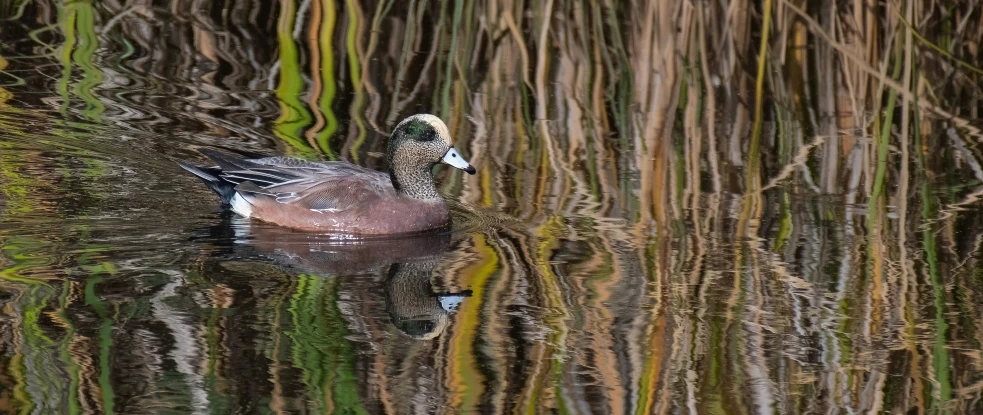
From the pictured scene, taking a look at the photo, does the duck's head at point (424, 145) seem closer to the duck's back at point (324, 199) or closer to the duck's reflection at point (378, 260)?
the duck's back at point (324, 199)

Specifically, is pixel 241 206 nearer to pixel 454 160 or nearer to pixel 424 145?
pixel 424 145

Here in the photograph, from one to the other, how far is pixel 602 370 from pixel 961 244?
6.91 feet

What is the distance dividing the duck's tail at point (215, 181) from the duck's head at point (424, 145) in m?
0.75

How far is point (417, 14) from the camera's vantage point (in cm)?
925

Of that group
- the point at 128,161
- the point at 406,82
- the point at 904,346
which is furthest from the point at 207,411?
the point at 406,82

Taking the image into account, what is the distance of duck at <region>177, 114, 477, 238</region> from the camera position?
20.4ft

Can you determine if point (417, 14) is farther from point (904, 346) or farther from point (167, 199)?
point (904, 346)

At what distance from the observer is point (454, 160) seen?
6352 millimetres

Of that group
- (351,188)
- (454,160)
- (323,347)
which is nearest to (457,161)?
(454,160)

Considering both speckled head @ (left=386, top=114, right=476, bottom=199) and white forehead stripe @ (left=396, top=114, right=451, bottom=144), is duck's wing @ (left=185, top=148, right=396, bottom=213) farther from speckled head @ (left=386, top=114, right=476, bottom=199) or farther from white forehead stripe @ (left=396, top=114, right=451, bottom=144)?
white forehead stripe @ (left=396, top=114, right=451, bottom=144)

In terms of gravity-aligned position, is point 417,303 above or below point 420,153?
below

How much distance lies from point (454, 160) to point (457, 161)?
16 millimetres

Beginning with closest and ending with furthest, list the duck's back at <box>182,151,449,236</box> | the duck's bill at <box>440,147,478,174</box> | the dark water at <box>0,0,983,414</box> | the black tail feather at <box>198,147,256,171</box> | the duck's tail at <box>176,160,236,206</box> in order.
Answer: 1. the dark water at <box>0,0,983,414</box>
2. the duck's back at <box>182,151,449,236</box>
3. the duck's bill at <box>440,147,478,174</box>
4. the duck's tail at <box>176,160,236,206</box>
5. the black tail feather at <box>198,147,256,171</box>

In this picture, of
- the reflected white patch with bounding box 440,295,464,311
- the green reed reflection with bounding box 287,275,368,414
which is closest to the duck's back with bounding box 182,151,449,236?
the green reed reflection with bounding box 287,275,368,414
